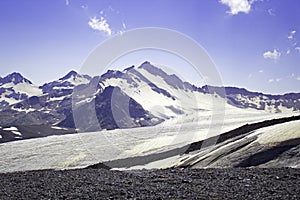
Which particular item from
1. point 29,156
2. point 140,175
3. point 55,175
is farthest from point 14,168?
point 140,175

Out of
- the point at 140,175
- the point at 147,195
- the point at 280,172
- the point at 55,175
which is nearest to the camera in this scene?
the point at 147,195

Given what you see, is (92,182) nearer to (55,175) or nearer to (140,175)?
(140,175)

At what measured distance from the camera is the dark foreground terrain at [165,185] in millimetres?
13414

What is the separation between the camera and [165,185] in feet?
50.5

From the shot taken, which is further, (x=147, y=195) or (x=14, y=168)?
(x=14, y=168)

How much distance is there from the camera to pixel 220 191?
45.1ft

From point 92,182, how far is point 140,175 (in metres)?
2.58

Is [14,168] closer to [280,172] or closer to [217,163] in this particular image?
[217,163]

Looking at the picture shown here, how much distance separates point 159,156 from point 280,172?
18.1 meters

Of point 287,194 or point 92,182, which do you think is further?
point 92,182

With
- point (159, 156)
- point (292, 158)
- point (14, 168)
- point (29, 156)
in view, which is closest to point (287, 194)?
point (292, 158)

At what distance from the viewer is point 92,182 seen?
1714 cm

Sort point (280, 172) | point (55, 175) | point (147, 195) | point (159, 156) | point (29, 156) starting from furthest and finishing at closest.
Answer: point (29, 156) → point (159, 156) → point (55, 175) → point (280, 172) → point (147, 195)

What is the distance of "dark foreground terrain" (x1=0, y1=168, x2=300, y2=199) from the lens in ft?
44.0
